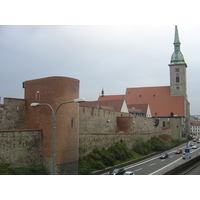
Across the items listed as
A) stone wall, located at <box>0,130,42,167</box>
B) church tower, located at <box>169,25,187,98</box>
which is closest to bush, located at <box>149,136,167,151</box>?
stone wall, located at <box>0,130,42,167</box>

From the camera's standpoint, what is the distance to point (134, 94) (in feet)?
284

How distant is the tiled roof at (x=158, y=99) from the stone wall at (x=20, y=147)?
63.0m

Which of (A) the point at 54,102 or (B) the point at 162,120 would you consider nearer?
(A) the point at 54,102

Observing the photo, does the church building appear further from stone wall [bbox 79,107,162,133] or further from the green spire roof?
stone wall [bbox 79,107,162,133]

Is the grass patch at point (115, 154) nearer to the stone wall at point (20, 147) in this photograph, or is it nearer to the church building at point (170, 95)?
the stone wall at point (20, 147)

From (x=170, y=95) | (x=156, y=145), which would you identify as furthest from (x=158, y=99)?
(x=156, y=145)

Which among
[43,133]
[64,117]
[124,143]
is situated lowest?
[124,143]

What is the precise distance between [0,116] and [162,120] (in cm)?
6221

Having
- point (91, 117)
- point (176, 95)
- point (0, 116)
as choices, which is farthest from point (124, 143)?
point (176, 95)

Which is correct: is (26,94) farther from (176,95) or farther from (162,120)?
(176,95)

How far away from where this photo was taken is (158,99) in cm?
8219

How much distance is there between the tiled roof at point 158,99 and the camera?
78250mm

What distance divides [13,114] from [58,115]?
4809mm

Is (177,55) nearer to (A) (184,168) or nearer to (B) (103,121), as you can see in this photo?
(B) (103,121)
